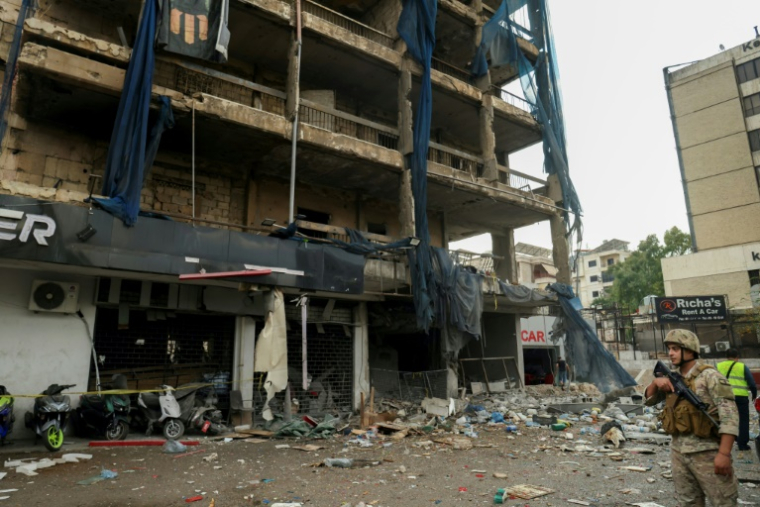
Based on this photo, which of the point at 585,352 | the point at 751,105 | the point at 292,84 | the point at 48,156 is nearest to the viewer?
the point at 48,156

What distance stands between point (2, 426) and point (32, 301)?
238 centimetres

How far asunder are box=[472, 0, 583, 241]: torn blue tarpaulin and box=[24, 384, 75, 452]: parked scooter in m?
14.5

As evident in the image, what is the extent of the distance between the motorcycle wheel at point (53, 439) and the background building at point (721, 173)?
35.6 meters

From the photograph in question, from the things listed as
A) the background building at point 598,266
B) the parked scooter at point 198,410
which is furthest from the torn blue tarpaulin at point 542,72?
the background building at point 598,266

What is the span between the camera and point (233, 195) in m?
12.5

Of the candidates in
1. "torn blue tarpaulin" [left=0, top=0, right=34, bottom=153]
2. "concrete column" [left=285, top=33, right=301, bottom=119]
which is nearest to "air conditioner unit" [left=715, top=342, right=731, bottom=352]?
"concrete column" [left=285, top=33, right=301, bottom=119]

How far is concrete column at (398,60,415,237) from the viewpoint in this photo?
1284 centimetres

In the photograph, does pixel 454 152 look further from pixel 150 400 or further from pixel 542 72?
pixel 150 400

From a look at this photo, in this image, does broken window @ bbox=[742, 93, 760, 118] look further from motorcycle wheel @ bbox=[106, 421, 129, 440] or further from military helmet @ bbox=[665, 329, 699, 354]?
motorcycle wheel @ bbox=[106, 421, 129, 440]

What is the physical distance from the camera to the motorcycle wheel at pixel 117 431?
8.71 m

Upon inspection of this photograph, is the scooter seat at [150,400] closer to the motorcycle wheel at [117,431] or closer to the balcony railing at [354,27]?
the motorcycle wheel at [117,431]

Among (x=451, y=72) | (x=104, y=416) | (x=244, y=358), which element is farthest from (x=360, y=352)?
(x=451, y=72)

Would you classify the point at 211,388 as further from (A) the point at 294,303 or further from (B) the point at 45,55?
(B) the point at 45,55

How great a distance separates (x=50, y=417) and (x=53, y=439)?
0.39 meters
